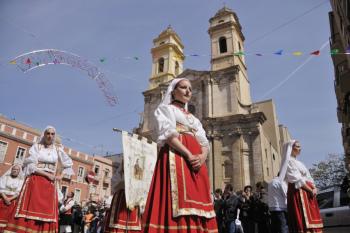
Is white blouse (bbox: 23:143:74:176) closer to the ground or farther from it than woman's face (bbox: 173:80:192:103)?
closer to the ground

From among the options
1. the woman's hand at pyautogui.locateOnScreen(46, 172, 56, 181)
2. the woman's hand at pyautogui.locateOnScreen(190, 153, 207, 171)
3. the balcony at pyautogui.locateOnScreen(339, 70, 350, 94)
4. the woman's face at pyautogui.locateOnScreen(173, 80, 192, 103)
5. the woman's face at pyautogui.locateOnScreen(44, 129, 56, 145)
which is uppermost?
the balcony at pyautogui.locateOnScreen(339, 70, 350, 94)

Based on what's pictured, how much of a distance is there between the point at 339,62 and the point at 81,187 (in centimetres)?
2939

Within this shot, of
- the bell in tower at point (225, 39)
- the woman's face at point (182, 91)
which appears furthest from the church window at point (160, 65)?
the woman's face at point (182, 91)

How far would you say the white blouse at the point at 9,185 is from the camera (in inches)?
254

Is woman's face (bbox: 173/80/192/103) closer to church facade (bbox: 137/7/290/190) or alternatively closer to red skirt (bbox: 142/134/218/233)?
red skirt (bbox: 142/134/218/233)

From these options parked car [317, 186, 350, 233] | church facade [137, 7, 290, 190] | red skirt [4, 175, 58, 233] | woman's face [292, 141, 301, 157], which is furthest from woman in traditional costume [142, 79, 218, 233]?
church facade [137, 7, 290, 190]

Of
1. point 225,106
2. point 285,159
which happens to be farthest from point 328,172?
point 285,159

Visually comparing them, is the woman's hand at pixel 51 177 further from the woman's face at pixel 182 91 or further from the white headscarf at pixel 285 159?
the white headscarf at pixel 285 159

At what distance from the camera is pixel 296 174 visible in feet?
16.9

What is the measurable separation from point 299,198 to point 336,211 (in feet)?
11.8

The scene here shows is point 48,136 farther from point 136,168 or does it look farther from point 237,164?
point 237,164

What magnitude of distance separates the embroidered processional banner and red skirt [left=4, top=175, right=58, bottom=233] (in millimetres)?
1359

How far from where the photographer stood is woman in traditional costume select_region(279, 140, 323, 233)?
487 cm

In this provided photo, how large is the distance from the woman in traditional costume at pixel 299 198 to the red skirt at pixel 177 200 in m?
2.80
